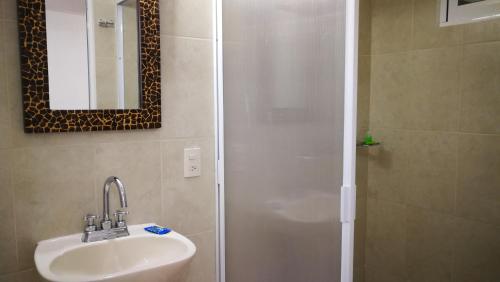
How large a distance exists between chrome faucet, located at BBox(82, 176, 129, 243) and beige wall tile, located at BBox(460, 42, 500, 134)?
6.11 ft

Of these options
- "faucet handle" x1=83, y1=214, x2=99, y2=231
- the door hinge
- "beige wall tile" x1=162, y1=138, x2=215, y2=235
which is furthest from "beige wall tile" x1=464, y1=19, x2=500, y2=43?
"faucet handle" x1=83, y1=214, x2=99, y2=231

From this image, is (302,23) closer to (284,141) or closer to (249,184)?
(284,141)

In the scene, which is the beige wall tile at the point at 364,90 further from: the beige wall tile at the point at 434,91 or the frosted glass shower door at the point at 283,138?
the frosted glass shower door at the point at 283,138

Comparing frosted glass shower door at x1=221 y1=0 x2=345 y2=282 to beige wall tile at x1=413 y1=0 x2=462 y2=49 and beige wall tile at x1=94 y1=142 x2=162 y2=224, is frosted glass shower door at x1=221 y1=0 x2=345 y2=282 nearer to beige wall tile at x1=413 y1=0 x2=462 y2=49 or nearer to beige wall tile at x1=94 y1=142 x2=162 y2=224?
beige wall tile at x1=94 y1=142 x2=162 y2=224

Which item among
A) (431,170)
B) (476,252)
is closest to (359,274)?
(476,252)

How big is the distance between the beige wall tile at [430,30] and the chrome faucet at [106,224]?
1.94 meters

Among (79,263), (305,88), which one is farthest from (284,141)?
(79,263)

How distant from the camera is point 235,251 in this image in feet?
5.65

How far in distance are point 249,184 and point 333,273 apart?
0.51 m

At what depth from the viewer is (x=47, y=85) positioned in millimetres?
1282

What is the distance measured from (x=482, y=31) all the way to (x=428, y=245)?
1.30 m

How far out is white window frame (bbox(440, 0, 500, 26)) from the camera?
202 cm

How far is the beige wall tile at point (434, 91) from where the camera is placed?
7.18 feet

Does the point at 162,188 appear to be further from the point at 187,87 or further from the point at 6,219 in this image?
the point at 6,219
